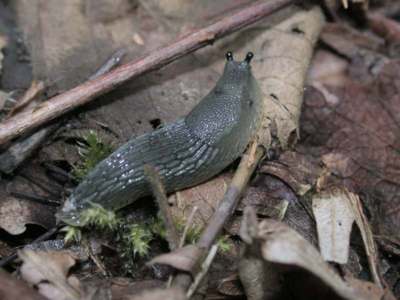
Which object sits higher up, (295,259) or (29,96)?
(29,96)

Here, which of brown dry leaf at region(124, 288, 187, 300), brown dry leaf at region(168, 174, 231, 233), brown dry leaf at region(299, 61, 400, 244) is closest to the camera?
brown dry leaf at region(124, 288, 187, 300)

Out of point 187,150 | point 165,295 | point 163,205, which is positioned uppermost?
point 187,150

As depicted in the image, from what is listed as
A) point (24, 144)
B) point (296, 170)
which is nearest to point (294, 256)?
point (296, 170)

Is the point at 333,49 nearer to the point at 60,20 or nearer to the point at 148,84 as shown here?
the point at 148,84

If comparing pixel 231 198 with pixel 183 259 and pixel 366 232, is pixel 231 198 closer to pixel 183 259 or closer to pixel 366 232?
pixel 183 259

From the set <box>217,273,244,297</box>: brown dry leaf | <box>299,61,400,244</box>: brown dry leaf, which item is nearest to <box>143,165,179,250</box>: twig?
<box>217,273,244,297</box>: brown dry leaf

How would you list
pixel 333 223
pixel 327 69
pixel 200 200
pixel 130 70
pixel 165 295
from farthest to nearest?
pixel 327 69
pixel 130 70
pixel 200 200
pixel 333 223
pixel 165 295

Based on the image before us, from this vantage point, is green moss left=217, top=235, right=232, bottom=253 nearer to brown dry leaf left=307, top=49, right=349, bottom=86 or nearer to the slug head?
the slug head
